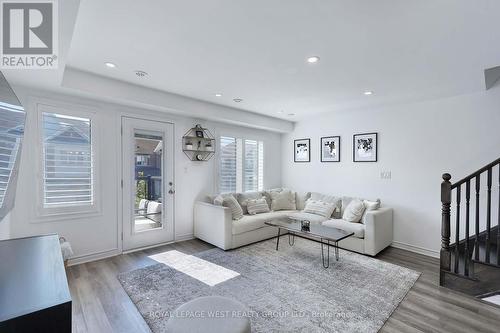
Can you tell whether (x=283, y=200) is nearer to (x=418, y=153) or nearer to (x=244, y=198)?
(x=244, y=198)

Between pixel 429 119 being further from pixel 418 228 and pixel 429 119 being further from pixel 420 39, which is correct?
pixel 420 39

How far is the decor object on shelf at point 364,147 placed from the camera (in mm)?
4449

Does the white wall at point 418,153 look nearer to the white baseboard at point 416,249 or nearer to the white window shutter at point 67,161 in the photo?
the white baseboard at point 416,249

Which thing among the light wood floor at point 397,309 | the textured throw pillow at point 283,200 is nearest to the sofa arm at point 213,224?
the light wood floor at point 397,309

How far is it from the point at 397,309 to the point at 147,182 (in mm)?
3754

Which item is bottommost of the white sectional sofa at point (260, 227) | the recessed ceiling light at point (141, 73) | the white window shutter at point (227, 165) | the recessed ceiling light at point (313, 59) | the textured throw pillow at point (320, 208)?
the white sectional sofa at point (260, 227)

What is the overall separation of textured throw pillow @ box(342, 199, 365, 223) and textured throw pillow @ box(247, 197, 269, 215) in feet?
5.06

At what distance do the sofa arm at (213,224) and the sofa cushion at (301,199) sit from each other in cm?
205

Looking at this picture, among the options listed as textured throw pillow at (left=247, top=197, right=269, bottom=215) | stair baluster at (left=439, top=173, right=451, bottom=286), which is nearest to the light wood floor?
stair baluster at (left=439, top=173, right=451, bottom=286)

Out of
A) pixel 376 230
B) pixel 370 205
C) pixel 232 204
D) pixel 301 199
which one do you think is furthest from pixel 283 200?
pixel 376 230

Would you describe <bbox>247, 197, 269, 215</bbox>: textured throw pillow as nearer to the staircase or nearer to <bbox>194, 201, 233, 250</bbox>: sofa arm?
<bbox>194, 201, 233, 250</bbox>: sofa arm

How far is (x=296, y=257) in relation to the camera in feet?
11.9

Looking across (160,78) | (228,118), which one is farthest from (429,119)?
(160,78)

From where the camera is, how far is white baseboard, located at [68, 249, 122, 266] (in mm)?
3262
